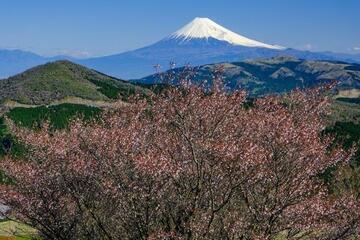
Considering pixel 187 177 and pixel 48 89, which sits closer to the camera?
pixel 187 177

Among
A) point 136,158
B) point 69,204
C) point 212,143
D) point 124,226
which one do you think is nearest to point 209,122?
point 212,143

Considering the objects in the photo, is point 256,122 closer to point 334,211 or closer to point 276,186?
point 276,186

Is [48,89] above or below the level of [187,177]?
below

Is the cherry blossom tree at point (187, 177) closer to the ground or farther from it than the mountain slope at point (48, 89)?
farther from it

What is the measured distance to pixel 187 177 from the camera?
1909cm

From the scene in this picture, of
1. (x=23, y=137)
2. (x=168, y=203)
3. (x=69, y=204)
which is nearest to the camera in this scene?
(x=168, y=203)

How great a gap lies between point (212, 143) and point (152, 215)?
131 inches

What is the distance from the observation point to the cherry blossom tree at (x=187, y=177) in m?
18.2

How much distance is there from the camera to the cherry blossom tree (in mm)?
18250

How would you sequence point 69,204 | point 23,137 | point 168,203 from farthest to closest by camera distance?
point 23,137, point 69,204, point 168,203

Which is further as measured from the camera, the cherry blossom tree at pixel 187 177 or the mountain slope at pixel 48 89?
the mountain slope at pixel 48 89

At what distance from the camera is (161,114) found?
21.2 metres

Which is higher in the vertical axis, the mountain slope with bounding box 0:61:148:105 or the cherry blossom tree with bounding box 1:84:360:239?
the cherry blossom tree with bounding box 1:84:360:239

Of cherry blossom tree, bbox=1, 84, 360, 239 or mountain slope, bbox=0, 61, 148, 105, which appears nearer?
cherry blossom tree, bbox=1, 84, 360, 239
